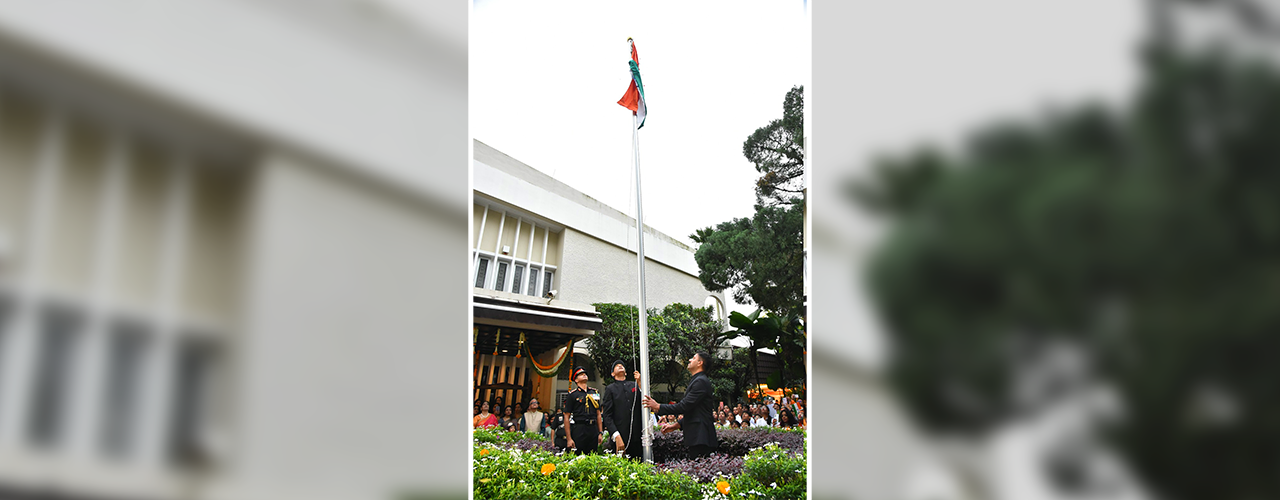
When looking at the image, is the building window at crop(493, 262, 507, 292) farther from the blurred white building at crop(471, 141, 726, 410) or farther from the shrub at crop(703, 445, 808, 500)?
the shrub at crop(703, 445, 808, 500)

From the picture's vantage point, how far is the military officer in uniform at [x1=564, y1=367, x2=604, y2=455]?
5.02 ft

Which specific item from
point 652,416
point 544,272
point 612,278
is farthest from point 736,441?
point 544,272

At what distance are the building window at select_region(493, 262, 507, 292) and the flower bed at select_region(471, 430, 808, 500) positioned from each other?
0.39 meters

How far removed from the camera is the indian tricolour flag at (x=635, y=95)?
1.51m

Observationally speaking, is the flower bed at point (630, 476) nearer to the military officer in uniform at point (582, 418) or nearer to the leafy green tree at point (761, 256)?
the military officer in uniform at point (582, 418)

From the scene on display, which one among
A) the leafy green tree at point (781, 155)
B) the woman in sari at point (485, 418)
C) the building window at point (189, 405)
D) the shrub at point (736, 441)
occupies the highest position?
the leafy green tree at point (781, 155)

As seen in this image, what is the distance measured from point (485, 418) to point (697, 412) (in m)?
0.59

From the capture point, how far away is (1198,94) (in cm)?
72

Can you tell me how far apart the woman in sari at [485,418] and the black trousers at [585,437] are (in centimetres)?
22

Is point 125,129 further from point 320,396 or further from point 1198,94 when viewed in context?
point 1198,94

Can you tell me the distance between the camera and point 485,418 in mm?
1551

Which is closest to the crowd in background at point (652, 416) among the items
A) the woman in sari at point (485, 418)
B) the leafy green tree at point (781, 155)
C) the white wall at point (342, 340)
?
the woman in sari at point (485, 418)

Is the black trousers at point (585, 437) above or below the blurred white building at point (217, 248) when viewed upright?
below

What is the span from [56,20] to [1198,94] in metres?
1.16
